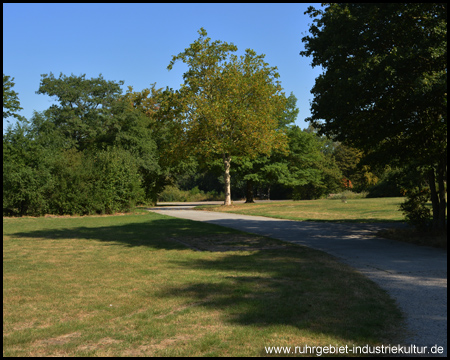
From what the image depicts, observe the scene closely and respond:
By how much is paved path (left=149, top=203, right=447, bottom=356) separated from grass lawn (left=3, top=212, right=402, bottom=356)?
27 centimetres

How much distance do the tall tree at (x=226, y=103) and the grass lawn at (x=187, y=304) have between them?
20.8 m

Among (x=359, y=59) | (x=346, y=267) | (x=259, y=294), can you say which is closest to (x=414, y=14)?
(x=359, y=59)

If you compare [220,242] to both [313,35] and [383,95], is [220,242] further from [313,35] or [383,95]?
[313,35]

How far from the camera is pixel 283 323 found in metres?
4.67

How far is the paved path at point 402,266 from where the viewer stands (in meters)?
4.71

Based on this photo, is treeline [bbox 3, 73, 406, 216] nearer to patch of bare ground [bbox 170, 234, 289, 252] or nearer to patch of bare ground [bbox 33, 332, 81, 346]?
patch of bare ground [bbox 170, 234, 289, 252]

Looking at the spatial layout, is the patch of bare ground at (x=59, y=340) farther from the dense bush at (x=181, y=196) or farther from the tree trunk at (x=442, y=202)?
the dense bush at (x=181, y=196)

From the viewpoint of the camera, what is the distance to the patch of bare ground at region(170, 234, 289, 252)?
36.2 ft

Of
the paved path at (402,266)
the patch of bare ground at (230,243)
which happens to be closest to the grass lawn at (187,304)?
the paved path at (402,266)

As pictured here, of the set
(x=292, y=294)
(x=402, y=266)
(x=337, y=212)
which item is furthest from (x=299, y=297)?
(x=337, y=212)

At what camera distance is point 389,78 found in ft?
30.3

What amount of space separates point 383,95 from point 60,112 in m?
34.1

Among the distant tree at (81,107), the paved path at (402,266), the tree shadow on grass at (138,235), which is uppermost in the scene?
the distant tree at (81,107)

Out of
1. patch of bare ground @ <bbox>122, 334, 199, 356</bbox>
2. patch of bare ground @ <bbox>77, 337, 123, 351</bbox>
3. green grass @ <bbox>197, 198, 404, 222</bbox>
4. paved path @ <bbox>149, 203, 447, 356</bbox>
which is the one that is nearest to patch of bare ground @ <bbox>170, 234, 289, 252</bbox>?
paved path @ <bbox>149, 203, 447, 356</bbox>
